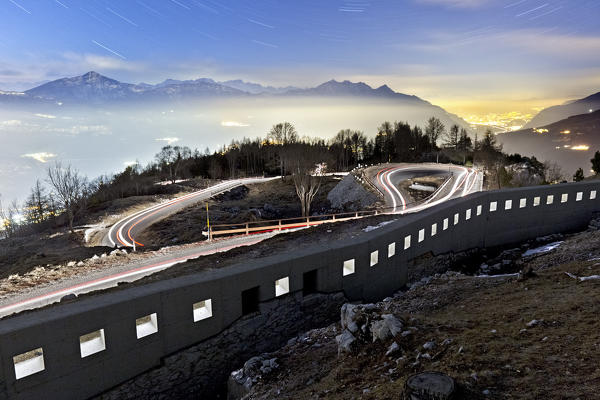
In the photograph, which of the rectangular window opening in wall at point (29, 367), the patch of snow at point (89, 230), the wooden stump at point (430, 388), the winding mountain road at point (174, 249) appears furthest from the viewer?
the patch of snow at point (89, 230)

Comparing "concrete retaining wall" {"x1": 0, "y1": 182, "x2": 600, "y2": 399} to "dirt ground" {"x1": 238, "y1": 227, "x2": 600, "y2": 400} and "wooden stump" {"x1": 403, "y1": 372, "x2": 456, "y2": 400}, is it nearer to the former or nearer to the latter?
"dirt ground" {"x1": 238, "y1": 227, "x2": 600, "y2": 400}

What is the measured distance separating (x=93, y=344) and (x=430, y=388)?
29.4 feet

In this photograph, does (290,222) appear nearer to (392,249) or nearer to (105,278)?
(105,278)

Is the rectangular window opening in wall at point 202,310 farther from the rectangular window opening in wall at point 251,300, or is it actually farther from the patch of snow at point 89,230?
the patch of snow at point 89,230

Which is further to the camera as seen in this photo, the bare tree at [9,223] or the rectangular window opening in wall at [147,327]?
the bare tree at [9,223]

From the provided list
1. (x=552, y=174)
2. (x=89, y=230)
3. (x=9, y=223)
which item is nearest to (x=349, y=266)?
(x=89, y=230)

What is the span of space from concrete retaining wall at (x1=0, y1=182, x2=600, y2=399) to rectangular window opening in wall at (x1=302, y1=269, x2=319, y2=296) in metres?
0.18

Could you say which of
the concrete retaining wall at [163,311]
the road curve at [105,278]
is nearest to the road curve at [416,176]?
the road curve at [105,278]

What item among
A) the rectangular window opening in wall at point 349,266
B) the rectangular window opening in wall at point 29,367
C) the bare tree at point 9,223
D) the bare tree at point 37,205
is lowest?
the bare tree at point 9,223

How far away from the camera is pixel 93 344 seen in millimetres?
10219

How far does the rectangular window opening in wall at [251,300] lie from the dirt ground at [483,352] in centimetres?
173

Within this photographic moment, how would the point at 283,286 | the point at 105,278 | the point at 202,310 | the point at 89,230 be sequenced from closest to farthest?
the point at 202,310, the point at 283,286, the point at 105,278, the point at 89,230

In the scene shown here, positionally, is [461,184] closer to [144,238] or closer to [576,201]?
[576,201]

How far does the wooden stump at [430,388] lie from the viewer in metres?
6.69
